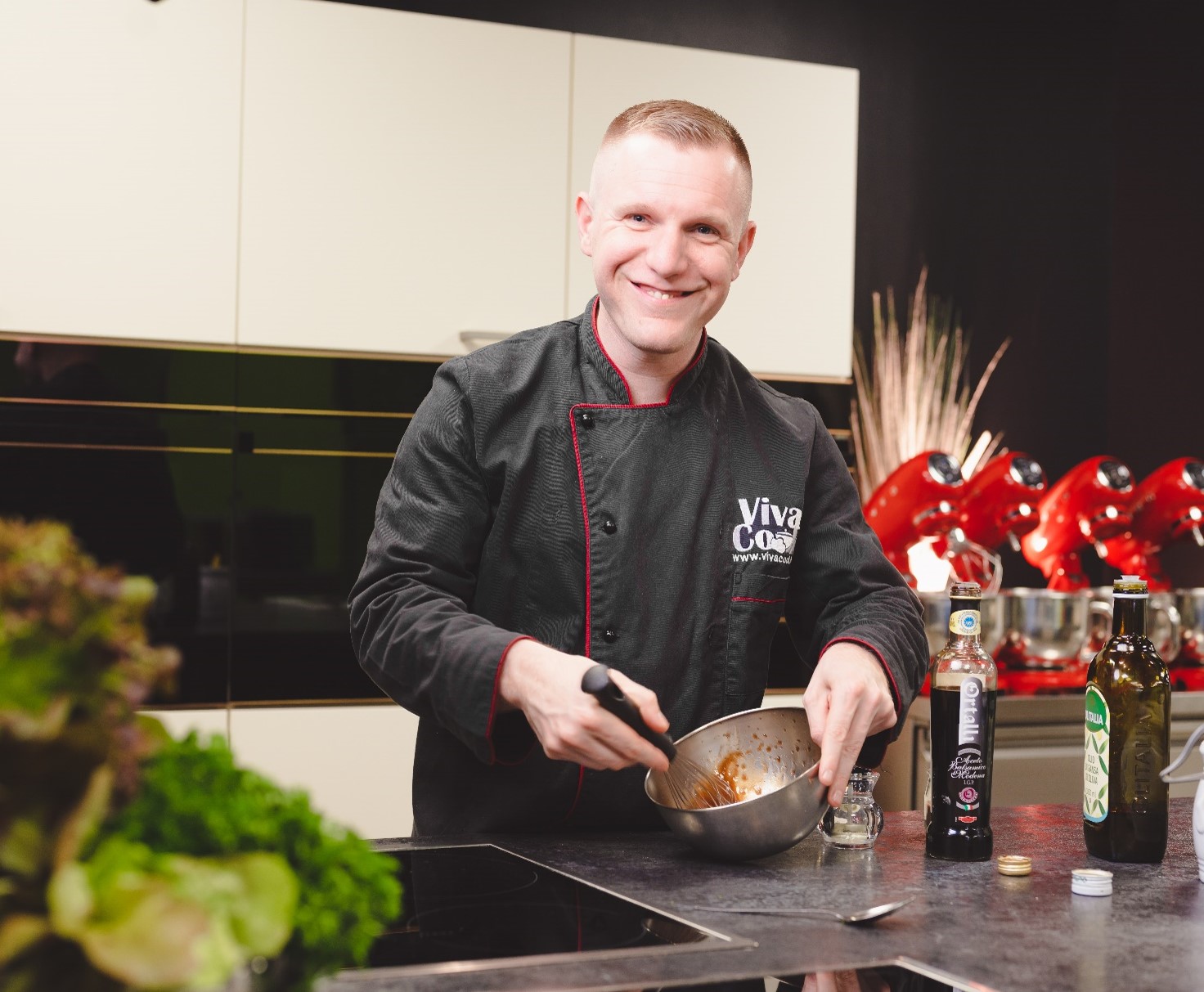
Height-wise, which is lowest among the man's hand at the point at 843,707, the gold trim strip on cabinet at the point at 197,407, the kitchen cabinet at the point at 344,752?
the kitchen cabinet at the point at 344,752

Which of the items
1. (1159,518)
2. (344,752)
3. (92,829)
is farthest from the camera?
(1159,518)

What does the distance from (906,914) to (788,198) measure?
2.06m

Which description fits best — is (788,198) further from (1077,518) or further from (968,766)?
(968,766)

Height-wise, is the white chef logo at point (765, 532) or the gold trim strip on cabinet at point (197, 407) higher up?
the gold trim strip on cabinet at point (197, 407)

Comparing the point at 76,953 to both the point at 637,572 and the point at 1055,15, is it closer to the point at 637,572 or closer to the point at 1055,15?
the point at 637,572

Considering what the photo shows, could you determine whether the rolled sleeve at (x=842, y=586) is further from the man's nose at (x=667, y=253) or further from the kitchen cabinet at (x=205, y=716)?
the kitchen cabinet at (x=205, y=716)

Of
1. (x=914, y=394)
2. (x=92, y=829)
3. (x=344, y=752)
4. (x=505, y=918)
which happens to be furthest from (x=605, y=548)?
(x=914, y=394)

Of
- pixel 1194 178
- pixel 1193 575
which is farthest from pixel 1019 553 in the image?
pixel 1194 178

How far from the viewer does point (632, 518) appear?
141 centimetres

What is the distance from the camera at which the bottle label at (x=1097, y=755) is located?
1206mm

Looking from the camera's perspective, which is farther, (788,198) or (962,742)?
(788,198)

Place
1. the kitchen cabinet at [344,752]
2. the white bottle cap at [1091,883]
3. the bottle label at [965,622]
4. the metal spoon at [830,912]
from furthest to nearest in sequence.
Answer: the kitchen cabinet at [344,752] < the bottle label at [965,622] < the white bottle cap at [1091,883] < the metal spoon at [830,912]

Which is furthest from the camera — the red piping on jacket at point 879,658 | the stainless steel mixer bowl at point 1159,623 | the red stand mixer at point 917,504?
the stainless steel mixer bowl at point 1159,623

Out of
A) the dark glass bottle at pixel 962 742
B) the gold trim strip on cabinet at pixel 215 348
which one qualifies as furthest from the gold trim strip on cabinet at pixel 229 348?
the dark glass bottle at pixel 962 742
